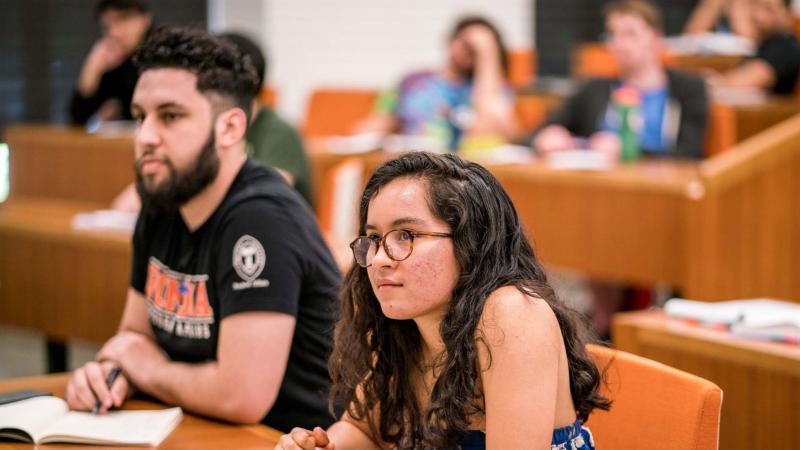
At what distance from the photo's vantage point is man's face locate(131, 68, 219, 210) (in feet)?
7.23

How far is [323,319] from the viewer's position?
2.26 m

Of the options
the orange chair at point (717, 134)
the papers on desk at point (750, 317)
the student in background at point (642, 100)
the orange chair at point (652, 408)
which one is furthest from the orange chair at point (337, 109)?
the orange chair at point (652, 408)

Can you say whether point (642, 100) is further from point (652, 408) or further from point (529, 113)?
point (652, 408)

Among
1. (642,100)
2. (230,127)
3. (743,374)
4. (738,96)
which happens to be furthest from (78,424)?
(738,96)

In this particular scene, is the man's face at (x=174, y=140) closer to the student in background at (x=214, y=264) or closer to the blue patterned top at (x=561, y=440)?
the student in background at (x=214, y=264)

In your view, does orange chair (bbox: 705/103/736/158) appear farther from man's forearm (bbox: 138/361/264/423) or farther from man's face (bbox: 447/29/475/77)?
man's forearm (bbox: 138/361/264/423)

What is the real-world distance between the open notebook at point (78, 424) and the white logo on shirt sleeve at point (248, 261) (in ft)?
0.87

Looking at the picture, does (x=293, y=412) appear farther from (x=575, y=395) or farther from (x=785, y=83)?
(x=785, y=83)

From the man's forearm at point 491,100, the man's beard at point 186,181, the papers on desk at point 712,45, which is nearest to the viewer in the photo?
the man's beard at point 186,181

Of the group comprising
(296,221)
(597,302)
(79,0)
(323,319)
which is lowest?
(597,302)

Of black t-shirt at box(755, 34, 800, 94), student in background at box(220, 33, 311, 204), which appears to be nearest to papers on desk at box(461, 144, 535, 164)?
student in background at box(220, 33, 311, 204)

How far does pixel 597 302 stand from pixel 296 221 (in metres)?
2.90

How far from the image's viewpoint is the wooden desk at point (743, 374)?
2281 millimetres

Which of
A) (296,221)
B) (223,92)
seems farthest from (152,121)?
(296,221)
